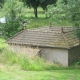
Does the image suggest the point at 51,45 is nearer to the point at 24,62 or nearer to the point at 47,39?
the point at 47,39

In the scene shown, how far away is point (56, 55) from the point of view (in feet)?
77.4

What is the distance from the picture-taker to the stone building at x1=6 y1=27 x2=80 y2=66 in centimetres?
2311

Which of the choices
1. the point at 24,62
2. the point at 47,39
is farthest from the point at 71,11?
the point at 47,39

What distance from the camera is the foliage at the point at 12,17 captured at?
34156mm

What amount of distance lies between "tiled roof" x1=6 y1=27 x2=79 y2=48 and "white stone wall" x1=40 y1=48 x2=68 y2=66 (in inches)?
19.2

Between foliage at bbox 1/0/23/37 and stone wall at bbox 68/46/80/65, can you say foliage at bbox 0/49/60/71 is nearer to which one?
stone wall at bbox 68/46/80/65

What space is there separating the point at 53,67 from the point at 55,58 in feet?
8.66

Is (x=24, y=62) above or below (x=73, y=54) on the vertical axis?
above

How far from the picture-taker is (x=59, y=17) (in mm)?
21969

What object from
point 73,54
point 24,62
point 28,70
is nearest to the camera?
point 28,70

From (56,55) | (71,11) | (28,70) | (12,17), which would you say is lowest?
(28,70)

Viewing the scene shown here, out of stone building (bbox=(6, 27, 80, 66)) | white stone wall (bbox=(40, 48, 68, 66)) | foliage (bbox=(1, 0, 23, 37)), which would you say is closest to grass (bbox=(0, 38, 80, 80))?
white stone wall (bbox=(40, 48, 68, 66))

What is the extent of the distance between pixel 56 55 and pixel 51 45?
3.34 feet

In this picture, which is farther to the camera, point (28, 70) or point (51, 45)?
point (51, 45)
